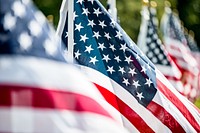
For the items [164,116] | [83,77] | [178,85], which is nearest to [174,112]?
[164,116]

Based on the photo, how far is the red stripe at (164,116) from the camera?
17.7 ft

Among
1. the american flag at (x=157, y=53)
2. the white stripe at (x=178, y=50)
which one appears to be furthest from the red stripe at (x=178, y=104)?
the white stripe at (x=178, y=50)

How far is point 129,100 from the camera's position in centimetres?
541

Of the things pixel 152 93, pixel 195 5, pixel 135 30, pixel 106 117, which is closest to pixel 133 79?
pixel 152 93

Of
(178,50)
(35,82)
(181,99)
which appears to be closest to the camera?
(35,82)

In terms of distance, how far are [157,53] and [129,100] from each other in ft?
14.7

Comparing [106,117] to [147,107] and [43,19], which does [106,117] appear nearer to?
[43,19]

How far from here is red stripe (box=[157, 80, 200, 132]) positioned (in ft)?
18.1

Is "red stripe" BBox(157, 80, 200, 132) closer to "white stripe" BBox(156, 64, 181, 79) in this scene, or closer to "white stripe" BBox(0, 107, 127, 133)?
"white stripe" BBox(0, 107, 127, 133)

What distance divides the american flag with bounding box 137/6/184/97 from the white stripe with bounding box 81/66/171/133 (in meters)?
4.16

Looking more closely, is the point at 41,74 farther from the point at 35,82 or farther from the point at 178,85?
the point at 178,85

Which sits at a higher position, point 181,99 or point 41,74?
point 41,74

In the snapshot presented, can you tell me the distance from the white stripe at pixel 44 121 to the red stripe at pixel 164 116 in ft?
7.68

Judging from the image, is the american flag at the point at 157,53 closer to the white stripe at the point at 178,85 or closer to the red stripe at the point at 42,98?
the white stripe at the point at 178,85
